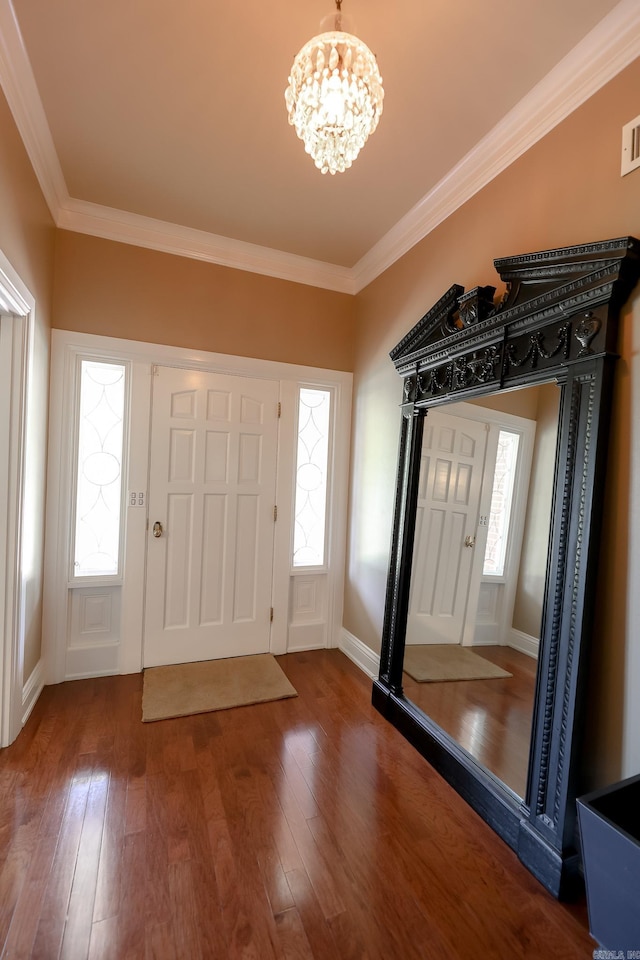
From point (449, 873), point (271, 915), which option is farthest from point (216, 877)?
point (449, 873)

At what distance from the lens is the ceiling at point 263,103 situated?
1.48m

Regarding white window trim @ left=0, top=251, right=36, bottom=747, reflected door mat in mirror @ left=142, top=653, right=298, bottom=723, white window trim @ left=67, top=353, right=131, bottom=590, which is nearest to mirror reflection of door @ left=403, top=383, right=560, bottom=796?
reflected door mat in mirror @ left=142, top=653, right=298, bottom=723

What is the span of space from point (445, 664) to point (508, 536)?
78 centimetres

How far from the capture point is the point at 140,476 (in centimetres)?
278

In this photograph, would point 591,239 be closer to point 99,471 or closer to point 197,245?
point 197,245

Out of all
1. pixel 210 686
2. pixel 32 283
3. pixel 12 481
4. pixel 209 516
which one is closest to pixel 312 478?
pixel 209 516

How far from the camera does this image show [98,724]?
2.25 m

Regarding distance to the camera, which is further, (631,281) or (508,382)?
(508,382)

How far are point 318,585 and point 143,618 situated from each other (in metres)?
1.26

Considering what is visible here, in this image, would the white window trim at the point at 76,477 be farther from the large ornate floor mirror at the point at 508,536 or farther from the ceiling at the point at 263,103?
the large ornate floor mirror at the point at 508,536

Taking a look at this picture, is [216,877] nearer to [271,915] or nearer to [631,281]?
[271,915]

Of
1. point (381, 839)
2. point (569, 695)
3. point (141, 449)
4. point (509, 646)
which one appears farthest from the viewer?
point (141, 449)

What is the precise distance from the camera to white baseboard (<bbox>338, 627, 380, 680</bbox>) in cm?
287

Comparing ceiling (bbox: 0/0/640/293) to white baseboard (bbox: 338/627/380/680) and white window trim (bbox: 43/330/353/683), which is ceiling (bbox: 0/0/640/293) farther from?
white baseboard (bbox: 338/627/380/680)
